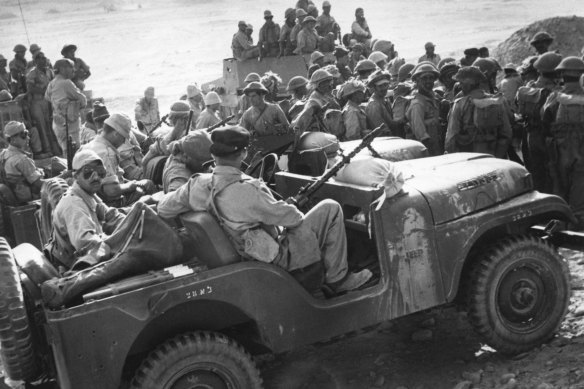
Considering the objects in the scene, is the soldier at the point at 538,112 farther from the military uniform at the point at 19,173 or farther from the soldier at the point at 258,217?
the military uniform at the point at 19,173

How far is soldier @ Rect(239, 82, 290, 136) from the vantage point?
1037 centimetres

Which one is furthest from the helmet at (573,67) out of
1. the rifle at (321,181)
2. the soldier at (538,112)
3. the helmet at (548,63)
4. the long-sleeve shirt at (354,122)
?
the rifle at (321,181)

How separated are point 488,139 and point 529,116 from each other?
0.83 metres

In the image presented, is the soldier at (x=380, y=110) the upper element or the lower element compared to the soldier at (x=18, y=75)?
lower

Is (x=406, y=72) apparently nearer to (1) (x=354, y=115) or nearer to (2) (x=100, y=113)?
(1) (x=354, y=115)

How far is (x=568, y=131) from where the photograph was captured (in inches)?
315

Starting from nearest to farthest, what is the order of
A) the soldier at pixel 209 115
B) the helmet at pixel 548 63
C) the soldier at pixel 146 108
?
the helmet at pixel 548 63 → the soldier at pixel 209 115 → the soldier at pixel 146 108

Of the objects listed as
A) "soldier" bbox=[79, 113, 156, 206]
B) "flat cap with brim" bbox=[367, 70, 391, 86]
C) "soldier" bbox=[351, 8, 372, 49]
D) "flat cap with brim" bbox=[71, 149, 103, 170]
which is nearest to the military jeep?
"flat cap with brim" bbox=[71, 149, 103, 170]

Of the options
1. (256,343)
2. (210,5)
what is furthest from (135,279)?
(210,5)

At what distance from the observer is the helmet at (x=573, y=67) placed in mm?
7606

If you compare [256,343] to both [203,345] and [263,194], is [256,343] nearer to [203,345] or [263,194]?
[203,345]

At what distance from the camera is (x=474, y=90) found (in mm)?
8344

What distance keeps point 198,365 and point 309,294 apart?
87cm

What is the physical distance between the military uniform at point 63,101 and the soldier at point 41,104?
52.7 inches
